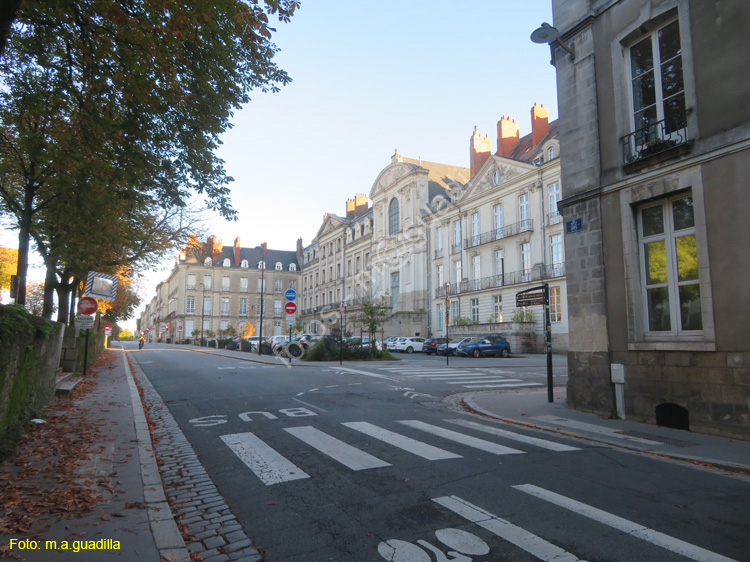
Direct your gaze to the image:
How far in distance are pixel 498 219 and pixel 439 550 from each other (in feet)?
140

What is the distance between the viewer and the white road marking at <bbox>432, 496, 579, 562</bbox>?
350 centimetres

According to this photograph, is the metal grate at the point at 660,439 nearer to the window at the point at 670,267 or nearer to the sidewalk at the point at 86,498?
the window at the point at 670,267

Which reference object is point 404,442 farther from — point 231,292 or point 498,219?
point 231,292

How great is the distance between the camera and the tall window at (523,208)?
41000mm

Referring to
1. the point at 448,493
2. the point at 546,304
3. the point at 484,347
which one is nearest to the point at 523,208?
the point at 484,347

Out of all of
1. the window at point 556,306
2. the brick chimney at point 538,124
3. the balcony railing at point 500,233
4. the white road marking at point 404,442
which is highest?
the brick chimney at point 538,124

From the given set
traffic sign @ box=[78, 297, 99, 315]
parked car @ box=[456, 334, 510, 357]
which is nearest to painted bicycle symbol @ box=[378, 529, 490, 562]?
traffic sign @ box=[78, 297, 99, 315]

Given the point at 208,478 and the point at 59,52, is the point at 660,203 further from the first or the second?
the point at 59,52

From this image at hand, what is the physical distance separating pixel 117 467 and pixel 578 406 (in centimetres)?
831

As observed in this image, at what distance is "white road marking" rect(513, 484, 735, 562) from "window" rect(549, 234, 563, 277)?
34.9 m

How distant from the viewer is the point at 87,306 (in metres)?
15.5

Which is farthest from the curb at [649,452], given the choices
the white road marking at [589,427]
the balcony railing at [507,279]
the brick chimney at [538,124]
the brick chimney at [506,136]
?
the brick chimney at [506,136]

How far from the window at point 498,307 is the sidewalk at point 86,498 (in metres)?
37.4

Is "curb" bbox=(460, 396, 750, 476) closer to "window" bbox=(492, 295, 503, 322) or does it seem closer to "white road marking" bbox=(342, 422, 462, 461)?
"white road marking" bbox=(342, 422, 462, 461)
